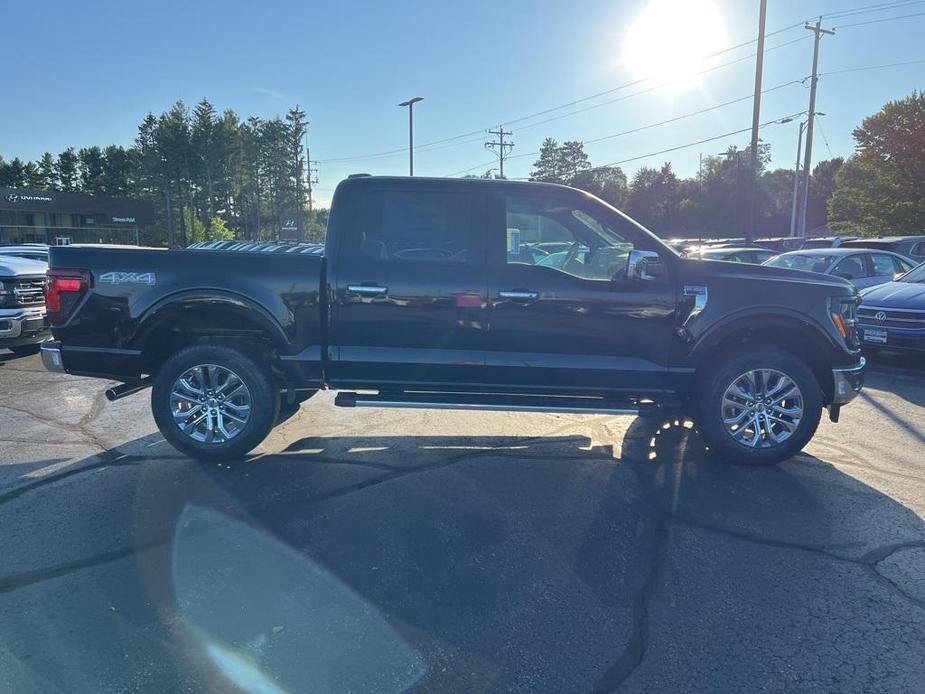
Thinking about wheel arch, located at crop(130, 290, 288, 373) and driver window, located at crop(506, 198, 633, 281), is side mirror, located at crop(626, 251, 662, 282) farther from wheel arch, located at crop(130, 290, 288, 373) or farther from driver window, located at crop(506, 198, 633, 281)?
wheel arch, located at crop(130, 290, 288, 373)

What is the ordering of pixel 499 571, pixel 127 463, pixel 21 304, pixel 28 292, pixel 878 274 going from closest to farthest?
pixel 499 571, pixel 127 463, pixel 21 304, pixel 28 292, pixel 878 274

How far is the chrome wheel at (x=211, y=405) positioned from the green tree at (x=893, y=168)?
4065 centimetres

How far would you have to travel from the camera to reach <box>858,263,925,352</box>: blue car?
8422 millimetres

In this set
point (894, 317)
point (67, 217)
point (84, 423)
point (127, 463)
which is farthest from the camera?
point (67, 217)

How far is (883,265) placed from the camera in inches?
479

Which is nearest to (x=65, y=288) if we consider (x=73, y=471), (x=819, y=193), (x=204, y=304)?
(x=204, y=304)

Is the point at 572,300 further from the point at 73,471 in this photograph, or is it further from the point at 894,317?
the point at 894,317

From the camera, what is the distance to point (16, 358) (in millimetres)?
9547

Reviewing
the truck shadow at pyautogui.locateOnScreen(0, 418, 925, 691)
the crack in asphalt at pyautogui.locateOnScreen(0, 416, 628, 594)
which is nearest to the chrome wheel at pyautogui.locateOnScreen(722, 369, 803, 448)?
the truck shadow at pyautogui.locateOnScreen(0, 418, 925, 691)

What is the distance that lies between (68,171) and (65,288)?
308 feet

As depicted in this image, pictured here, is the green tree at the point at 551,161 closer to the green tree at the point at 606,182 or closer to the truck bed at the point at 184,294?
the green tree at the point at 606,182

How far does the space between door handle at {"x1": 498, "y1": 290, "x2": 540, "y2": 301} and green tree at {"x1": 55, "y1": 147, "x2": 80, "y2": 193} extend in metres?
93.7

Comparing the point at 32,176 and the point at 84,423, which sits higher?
the point at 32,176

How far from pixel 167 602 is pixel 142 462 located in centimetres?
229
